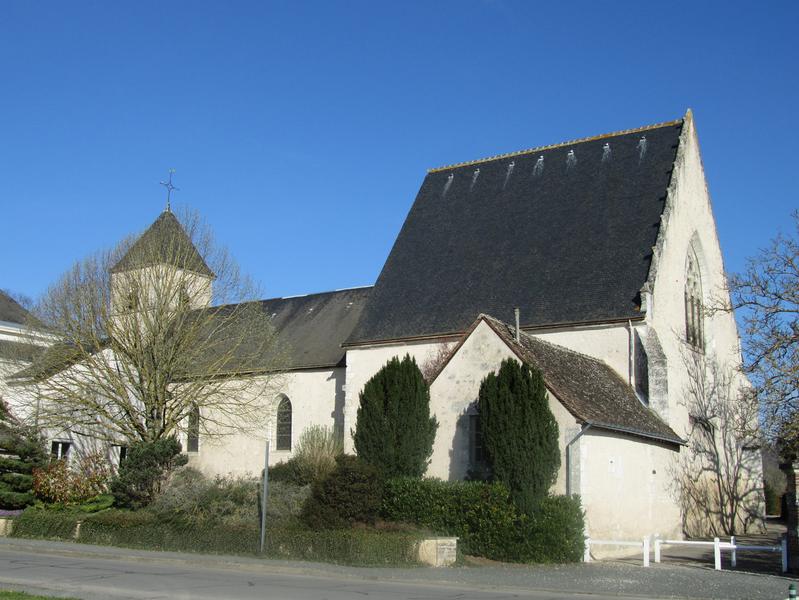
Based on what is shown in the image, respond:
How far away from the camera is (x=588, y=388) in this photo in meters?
20.7

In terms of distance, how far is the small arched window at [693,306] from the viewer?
88.8 ft

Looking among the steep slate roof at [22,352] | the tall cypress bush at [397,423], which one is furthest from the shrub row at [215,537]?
the steep slate roof at [22,352]

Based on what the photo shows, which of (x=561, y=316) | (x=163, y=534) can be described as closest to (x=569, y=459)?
(x=561, y=316)

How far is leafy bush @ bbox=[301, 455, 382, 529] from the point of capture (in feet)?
60.6

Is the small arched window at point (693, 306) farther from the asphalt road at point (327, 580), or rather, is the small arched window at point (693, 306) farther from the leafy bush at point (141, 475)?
the leafy bush at point (141, 475)

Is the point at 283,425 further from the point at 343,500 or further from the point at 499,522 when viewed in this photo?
the point at 499,522

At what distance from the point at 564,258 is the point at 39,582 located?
1792 centimetres

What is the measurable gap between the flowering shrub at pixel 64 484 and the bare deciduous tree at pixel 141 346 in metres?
1.46

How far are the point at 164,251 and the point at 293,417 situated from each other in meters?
7.69

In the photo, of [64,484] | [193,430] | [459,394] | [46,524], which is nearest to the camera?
[459,394]

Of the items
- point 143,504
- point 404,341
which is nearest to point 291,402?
point 404,341

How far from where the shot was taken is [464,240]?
29.5 m

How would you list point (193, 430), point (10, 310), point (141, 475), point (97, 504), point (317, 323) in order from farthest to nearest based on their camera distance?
point (10, 310), point (317, 323), point (193, 430), point (97, 504), point (141, 475)

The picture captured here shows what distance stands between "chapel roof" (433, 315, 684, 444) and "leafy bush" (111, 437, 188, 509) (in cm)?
842
